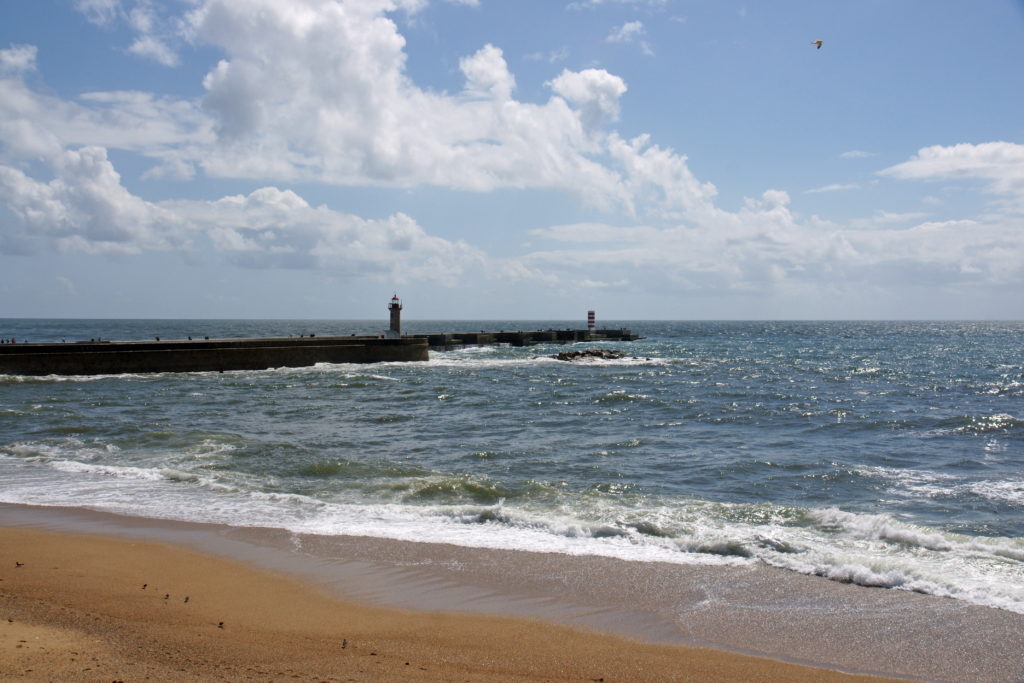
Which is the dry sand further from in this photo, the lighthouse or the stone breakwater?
the lighthouse

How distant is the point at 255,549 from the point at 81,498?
13.3 ft

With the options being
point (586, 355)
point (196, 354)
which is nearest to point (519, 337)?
point (586, 355)

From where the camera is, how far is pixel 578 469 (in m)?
13.4

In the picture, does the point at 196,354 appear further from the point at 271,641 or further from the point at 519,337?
Answer: the point at 519,337

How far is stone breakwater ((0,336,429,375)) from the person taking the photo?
3055cm

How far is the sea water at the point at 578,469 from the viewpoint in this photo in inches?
343

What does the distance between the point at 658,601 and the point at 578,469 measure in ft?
21.7

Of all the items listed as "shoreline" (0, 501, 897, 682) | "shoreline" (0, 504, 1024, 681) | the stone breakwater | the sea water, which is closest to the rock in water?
the stone breakwater

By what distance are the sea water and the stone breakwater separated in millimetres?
2149

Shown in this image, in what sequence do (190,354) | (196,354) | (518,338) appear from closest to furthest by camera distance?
(190,354)
(196,354)
(518,338)

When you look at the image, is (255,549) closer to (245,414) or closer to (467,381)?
(245,414)

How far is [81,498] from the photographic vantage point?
34.8 feet

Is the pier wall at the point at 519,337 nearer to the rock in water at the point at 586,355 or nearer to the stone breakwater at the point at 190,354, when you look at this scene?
the rock in water at the point at 586,355

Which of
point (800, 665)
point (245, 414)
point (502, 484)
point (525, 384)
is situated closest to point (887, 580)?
point (800, 665)
